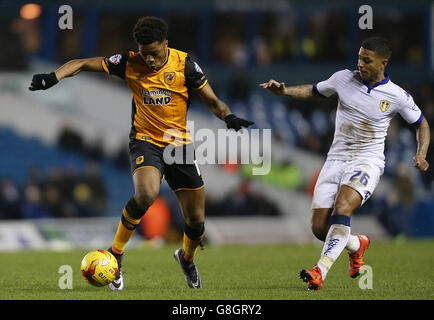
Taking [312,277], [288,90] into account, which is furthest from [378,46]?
[312,277]

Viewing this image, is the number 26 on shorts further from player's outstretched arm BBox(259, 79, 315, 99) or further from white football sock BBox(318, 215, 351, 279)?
player's outstretched arm BBox(259, 79, 315, 99)

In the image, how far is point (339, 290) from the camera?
8422 mm

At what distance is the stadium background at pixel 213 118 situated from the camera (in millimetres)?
19375

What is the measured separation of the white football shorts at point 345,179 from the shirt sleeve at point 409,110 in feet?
2.03

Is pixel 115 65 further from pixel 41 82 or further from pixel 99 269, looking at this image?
pixel 99 269

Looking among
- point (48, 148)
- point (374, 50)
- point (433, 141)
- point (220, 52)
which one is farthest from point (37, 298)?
point (220, 52)

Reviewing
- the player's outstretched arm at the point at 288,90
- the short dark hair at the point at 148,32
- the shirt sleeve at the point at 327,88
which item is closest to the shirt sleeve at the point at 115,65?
the short dark hair at the point at 148,32

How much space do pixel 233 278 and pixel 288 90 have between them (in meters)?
2.35

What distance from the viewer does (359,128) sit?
894cm

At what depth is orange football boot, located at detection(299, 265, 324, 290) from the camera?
8.08 m

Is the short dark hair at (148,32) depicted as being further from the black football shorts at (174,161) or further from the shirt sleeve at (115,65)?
the black football shorts at (174,161)

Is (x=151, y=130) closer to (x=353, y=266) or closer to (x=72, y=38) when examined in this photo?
(x=353, y=266)

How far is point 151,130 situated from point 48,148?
1615 centimetres

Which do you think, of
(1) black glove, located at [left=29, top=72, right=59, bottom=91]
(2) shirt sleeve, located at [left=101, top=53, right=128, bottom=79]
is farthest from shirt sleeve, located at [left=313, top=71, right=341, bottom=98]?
(1) black glove, located at [left=29, top=72, right=59, bottom=91]
